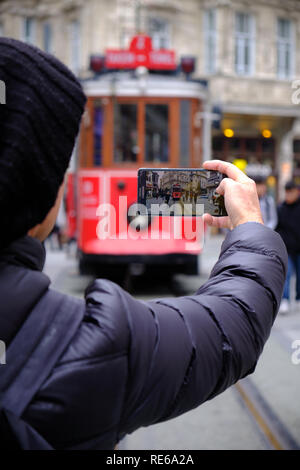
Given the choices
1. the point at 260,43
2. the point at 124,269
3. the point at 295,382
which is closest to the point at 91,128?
the point at 124,269

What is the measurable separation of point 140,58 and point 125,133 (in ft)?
4.92

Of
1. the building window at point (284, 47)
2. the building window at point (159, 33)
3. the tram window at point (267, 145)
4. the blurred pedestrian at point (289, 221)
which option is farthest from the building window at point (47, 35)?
the blurred pedestrian at point (289, 221)

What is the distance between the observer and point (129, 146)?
317 inches

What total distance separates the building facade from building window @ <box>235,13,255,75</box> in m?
0.03

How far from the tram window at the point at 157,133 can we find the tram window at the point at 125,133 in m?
0.19

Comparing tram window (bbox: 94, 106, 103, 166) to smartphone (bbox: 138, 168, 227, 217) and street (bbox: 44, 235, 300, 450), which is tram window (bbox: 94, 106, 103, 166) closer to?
street (bbox: 44, 235, 300, 450)

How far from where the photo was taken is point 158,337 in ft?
3.32

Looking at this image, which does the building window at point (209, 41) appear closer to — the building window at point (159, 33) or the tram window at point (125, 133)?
the building window at point (159, 33)
